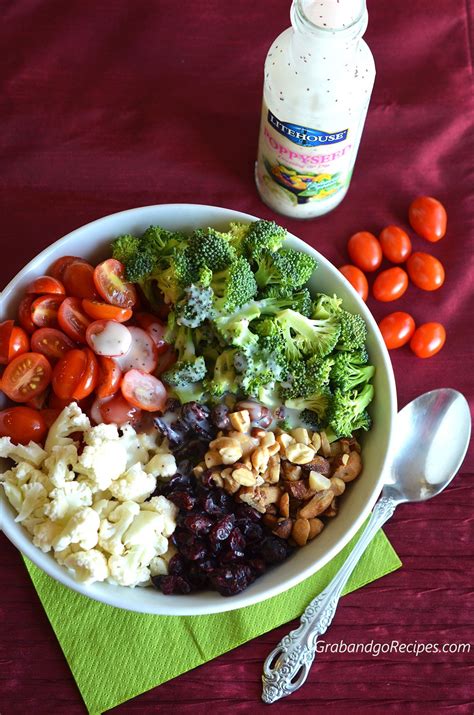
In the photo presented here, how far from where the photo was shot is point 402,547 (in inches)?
89.7

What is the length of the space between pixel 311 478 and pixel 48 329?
2.62 feet

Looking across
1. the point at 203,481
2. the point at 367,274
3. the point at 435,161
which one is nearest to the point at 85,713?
the point at 203,481

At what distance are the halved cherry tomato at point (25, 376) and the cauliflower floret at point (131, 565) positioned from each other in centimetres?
50

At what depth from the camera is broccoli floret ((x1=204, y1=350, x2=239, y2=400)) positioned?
78.9 inches

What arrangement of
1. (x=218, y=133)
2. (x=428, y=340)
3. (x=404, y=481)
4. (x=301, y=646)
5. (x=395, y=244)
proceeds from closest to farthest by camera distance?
(x=301, y=646) → (x=404, y=481) → (x=428, y=340) → (x=395, y=244) → (x=218, y=133)

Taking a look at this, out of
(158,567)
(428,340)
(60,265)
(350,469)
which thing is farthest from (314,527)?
(60,265)

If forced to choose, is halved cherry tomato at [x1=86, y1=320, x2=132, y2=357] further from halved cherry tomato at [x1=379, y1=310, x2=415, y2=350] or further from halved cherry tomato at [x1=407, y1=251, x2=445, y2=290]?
halved cherry tomato at [x1=407, y1=251, x2=445, y2=290]

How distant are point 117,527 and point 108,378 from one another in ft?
1.24

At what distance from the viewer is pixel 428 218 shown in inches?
98.9

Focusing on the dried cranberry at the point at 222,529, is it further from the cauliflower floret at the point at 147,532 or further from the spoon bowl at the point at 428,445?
the spoon bowl at the point at 428,445

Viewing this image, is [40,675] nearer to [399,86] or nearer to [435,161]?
[435,161]

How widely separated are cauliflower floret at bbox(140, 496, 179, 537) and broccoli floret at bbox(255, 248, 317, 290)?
0.63 m

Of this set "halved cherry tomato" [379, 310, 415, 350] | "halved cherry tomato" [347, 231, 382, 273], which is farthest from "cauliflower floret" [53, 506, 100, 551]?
"halved cherry tomato" [347, 231, 382, 273]

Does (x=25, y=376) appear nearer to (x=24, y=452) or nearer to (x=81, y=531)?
(x=24, y=452)
